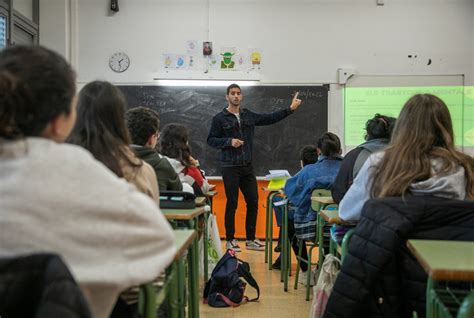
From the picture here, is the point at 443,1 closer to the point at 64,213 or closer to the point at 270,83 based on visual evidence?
the point at 270,83

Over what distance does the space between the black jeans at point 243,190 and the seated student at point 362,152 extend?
88.3 inches

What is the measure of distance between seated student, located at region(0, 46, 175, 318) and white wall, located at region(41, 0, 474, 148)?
196 inches

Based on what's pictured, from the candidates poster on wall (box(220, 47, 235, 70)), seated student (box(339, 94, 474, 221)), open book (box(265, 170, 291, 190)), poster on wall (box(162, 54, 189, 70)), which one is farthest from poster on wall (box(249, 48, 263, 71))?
seated student (box(339, 94, 474, 221))

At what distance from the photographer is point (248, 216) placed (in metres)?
4.88

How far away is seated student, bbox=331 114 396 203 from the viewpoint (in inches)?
102

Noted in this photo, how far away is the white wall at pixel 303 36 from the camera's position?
579 centimetres

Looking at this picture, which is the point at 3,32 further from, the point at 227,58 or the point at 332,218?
the point at 332,218

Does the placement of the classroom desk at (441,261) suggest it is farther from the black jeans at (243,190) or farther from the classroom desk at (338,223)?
the black jeans at (243,190)

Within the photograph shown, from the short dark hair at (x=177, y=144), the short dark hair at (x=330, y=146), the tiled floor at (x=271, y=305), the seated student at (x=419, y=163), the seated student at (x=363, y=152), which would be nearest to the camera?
the seated student at (x=419, y=163)

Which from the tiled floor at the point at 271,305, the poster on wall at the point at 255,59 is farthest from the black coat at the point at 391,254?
the poster on wall at the point at 255,59

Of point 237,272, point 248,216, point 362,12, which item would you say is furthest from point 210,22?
point 237,272

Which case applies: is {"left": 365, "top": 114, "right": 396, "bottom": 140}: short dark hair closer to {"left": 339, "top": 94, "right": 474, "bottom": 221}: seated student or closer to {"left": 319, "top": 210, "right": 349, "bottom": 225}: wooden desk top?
{"left": 319, "top": 210, "right": 349, "bottom": 225}: wooden desk top

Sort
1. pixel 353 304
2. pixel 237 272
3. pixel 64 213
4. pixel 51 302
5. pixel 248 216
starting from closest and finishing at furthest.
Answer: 1. pixel 51 302
2. pixel 64 213
3. pixel 353 304
4. pixel 237 272
5. pixel 248 216

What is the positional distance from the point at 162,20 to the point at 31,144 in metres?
5.28
